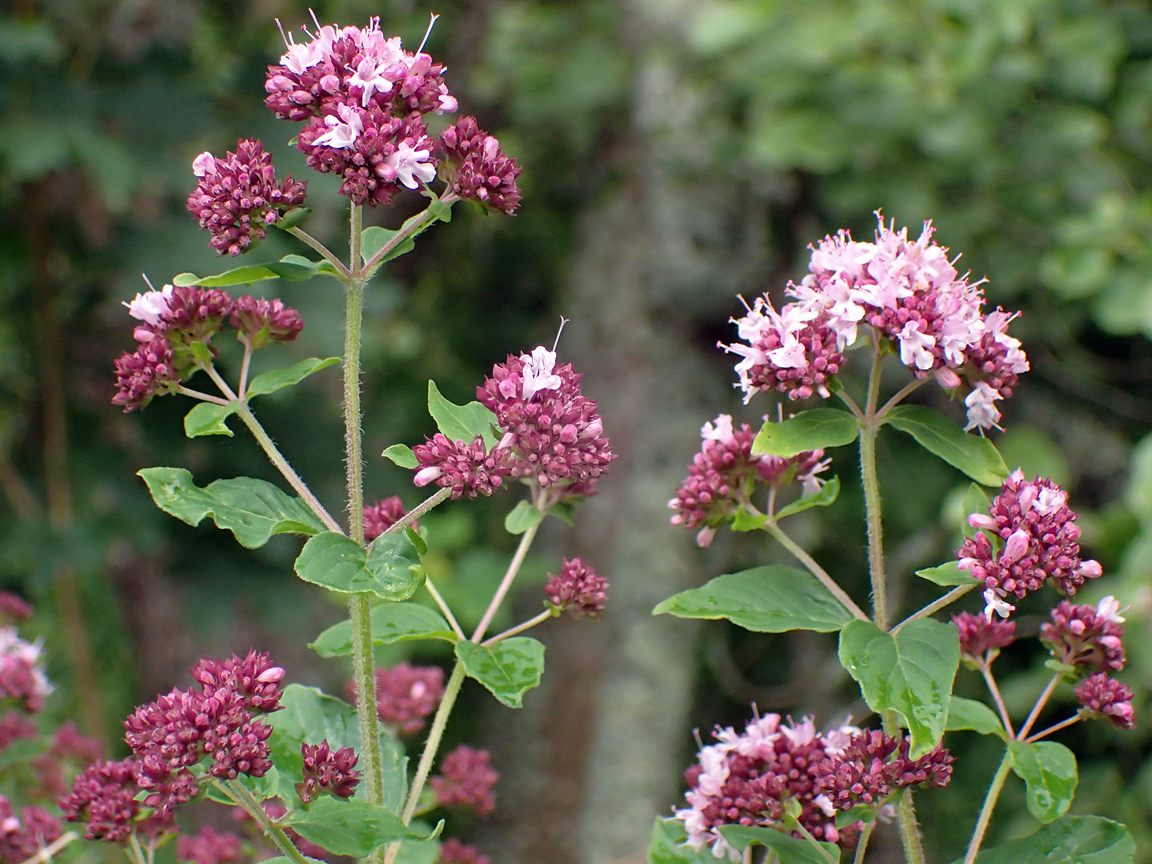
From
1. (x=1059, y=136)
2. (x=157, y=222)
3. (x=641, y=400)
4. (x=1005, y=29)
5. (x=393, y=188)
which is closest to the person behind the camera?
(x=393, y=188)

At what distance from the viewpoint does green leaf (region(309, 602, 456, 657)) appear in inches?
32.4

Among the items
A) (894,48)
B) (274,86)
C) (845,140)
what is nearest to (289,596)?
(845,140)

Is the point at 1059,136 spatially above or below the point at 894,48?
below

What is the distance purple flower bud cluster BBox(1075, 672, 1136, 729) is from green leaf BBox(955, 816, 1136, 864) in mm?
77

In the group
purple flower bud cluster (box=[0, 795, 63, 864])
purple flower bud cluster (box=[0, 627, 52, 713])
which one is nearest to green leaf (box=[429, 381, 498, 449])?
purple flower bud cluster (box=[0, 795, 63, 864])

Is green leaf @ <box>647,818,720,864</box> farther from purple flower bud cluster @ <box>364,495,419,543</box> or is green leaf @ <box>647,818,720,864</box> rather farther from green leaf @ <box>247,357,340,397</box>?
green leaf @ <box>247,357,340,397</box>

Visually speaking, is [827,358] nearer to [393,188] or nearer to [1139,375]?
[393,188]

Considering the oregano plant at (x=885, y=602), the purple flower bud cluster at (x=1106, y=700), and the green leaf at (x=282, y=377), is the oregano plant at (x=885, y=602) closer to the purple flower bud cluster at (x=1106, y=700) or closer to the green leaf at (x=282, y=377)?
the purple flower bud cluster at (x=1106, y=700)

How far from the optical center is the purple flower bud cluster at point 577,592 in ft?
2.87

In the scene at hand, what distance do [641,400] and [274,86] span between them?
2292mm

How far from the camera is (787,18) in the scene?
8.11 ft

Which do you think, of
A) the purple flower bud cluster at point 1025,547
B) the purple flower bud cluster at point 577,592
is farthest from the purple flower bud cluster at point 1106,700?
the purple flower bud cluster at point 577,592

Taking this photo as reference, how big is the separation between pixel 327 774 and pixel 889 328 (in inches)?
19.2

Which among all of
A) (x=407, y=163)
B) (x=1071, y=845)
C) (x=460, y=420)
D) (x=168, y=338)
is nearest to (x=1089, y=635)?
(x=1071, y=845)
